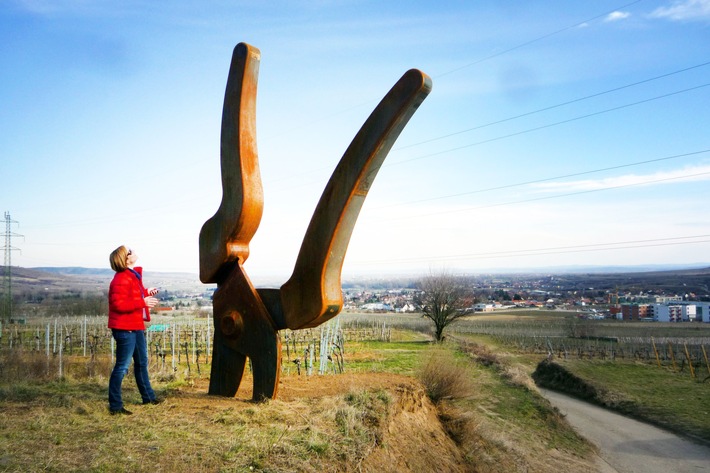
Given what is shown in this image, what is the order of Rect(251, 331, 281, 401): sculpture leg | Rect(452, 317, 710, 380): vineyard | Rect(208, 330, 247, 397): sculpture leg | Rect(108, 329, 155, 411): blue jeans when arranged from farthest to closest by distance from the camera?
Rect(452, 317, 710, 380): vineyard → Rect(208, 330, 247, 397): sculpture leg → Rect(251, 331, 281, 401): sculpture leg → Rect(108, 329, 155, 411): blue jeans

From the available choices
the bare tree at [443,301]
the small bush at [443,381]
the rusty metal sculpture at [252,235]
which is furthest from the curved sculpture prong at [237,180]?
the bare tree at [443,301]

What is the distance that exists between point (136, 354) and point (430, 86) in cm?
476

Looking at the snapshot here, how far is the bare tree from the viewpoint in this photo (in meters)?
41.9

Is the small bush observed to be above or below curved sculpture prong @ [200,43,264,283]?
below

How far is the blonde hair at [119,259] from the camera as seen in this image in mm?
6520

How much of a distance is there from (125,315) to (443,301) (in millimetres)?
37078

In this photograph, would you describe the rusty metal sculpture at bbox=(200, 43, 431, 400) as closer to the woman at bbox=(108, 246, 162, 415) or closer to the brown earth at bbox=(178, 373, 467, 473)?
the brown earth at bbox=(178, 373, 467, 473)

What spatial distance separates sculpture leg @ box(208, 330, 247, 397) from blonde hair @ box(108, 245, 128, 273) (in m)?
1.84

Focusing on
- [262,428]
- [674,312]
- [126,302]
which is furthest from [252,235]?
[674,312]

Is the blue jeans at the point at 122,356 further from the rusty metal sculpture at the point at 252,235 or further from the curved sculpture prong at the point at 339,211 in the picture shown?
the curved sculpture prong at the point at 339,211

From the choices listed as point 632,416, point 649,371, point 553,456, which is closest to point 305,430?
point 553,456

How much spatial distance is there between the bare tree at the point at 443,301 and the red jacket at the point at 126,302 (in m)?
36.3

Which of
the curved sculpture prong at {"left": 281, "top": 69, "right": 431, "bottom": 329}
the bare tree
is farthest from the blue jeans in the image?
the bare tree

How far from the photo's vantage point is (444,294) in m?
42.3
